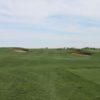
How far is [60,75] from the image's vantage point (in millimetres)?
25281

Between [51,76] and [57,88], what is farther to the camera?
[51,76]

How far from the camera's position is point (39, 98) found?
16.8m

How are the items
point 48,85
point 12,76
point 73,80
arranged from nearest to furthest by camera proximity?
point 48,85 → point 73,80 → point 12,76

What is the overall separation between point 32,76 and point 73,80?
3.93 meters

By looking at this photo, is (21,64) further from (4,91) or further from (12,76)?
(4,91)

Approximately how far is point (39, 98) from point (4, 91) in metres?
2.92

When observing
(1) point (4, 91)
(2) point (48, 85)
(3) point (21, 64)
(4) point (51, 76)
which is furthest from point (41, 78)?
(3) point (21, 64)

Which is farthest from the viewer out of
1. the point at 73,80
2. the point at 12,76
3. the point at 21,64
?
the point at 21,64

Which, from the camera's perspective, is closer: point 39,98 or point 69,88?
point 39,98

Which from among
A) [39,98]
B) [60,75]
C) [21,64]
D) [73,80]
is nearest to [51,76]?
[60,75]

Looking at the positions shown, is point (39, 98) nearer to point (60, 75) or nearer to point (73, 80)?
point (73, 80)

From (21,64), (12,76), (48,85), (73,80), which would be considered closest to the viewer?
(48,85)

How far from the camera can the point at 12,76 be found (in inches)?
973

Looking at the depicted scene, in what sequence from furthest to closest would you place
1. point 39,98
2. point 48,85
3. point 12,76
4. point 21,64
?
point 21,64 < point 12,76 < point 48,85 < point 39,98
